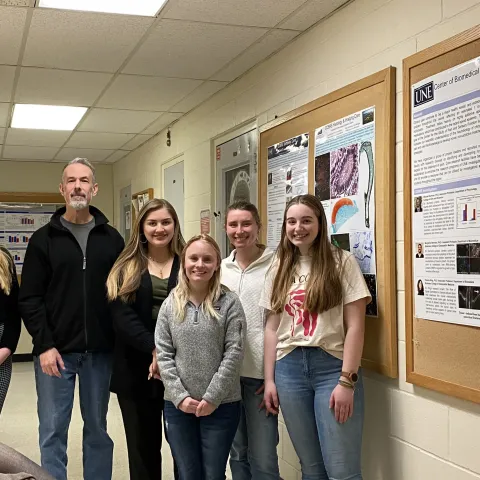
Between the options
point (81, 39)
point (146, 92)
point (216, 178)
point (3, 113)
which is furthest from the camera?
point (3, 113)

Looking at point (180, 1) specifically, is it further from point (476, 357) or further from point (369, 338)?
point (476, 357)

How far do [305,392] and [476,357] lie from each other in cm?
70

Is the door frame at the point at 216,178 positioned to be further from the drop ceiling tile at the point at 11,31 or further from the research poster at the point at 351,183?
the drop ceiling tile at the point at 11,31

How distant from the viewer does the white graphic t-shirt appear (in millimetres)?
2514

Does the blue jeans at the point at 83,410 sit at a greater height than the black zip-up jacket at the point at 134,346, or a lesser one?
lesser

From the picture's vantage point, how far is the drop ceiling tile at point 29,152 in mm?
7020

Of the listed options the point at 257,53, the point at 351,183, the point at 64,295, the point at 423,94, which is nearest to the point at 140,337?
the point at 64,295

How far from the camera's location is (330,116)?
10.1ft

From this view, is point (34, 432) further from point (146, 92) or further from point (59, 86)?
point (146, 92)

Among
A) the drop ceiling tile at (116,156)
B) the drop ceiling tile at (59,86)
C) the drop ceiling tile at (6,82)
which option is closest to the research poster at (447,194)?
the drop ceiling tile at (59,86)

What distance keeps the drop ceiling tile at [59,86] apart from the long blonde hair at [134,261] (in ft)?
5.56

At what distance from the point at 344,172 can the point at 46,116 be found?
10.9 ft

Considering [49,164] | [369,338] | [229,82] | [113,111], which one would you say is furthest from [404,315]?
[49,164]

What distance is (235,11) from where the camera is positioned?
311 cm
